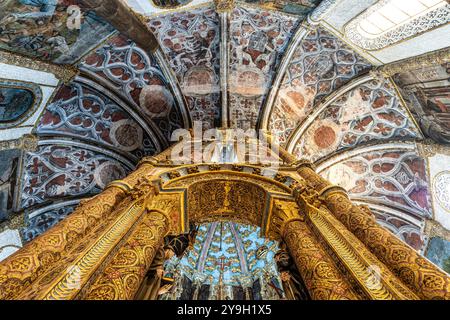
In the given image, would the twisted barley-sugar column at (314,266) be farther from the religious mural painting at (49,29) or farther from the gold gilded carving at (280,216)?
the religious mural painting at (49,29)

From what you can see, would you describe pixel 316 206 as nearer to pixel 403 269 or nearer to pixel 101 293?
pixel 403 269

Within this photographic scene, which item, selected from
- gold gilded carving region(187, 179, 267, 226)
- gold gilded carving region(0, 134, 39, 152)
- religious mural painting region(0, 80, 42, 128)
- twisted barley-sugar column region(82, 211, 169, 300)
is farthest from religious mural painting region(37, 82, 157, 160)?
twisted barley-sugar column region(82, 211, 169, 300)

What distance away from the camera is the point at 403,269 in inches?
120

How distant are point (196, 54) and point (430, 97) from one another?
7561 millimetres

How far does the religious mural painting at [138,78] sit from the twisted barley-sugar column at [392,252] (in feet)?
24.9

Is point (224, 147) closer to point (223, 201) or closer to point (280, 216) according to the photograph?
point (223, 201)

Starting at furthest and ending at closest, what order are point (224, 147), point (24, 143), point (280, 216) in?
1. point (224, 147)
2. point (24, 143)
3. point (280, 216)

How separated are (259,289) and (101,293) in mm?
9623

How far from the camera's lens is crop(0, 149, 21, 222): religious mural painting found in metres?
8.72

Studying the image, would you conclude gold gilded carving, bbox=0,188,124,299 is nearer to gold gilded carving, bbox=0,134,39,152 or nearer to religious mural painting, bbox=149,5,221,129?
gold gilded carving, bbox=0,134,39,152

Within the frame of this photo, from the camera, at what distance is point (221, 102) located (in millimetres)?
11000

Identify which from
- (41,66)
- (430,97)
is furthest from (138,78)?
(430,97)

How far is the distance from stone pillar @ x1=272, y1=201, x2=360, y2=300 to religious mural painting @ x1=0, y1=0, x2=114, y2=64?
6475mm

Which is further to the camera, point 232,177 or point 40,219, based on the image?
point 40,219
